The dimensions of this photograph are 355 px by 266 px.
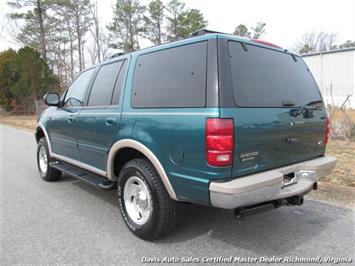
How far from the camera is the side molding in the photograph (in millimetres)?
3086

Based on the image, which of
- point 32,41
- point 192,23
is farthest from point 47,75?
point 192,23

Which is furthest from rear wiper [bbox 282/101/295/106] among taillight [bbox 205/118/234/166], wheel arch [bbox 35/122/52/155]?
wheel arch [bbox 35/122/52/155]

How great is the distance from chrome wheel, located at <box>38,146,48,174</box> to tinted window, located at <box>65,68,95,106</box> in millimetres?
1456

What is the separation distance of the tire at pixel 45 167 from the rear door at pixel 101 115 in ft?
5.33

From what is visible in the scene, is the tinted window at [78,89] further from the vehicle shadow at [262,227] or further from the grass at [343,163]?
the grass at [343,163]

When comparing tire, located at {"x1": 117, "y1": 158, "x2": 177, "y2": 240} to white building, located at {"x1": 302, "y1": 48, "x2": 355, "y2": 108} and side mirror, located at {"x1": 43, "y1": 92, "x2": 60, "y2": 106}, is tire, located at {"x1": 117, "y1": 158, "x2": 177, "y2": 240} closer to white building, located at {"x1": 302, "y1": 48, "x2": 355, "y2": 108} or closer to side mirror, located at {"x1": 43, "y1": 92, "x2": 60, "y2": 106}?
side mirror, located at {"x1": 43, "y1": 92, "x2": 60, "y2": 106}

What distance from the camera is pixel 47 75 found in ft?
95.1

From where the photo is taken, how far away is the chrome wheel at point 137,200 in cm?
350

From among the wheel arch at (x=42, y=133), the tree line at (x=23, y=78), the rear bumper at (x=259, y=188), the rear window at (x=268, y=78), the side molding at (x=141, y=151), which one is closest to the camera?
the rear bumper at (x=259, y=188)

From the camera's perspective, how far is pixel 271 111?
121 inches

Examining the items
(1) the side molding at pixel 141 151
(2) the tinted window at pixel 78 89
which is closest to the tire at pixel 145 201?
(1) the side molding at pixel 141 151

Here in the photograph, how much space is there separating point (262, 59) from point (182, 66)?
0.86 metres

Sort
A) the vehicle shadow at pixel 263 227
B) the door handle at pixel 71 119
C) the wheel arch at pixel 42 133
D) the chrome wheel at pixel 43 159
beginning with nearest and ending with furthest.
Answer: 1. the vehicle shadow at pixel 263 227
2. the door handle at pixel 71 119
3. the wheel arch at pixel 42 133
4. the chrome wheel at pixel 43 159

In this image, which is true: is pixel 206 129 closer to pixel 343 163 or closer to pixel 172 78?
pixel 172 78
